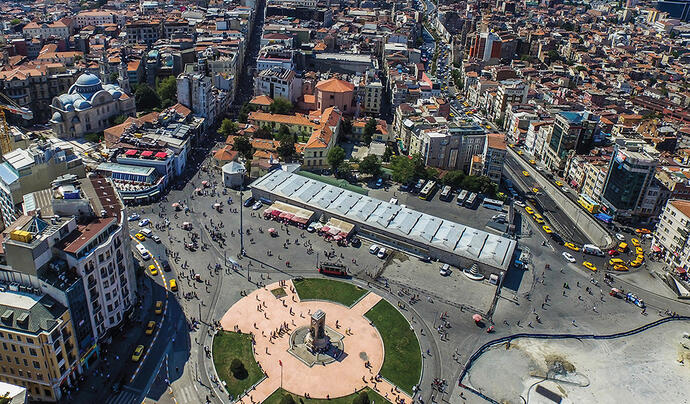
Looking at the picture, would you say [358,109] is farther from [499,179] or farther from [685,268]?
[685,268]

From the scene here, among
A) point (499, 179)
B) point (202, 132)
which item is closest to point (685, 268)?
point (499, 179)

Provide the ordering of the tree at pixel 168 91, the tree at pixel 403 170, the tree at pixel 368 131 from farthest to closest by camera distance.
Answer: the tree at pixel 168 91 → the tree at pixel 368 131 → the tree at pixel 403 170

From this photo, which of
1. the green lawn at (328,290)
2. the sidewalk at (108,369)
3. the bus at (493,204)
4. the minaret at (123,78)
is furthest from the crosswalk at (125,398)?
the minaret at (123,78)

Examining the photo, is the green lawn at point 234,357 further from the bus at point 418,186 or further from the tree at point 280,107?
the tree at point 280,107

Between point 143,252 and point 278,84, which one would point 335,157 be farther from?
point 143,252

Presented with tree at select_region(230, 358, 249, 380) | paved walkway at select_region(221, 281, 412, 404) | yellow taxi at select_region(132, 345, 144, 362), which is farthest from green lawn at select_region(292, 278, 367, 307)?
yellow taxi at select_region(132, 345, 144, 362)

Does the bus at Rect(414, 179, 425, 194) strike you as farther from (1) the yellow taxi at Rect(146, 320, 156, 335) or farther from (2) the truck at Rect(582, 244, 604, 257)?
(1) the yellow taxi at Rect(146, 320, 156, 335)

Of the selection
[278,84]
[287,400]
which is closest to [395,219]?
[287,400]
